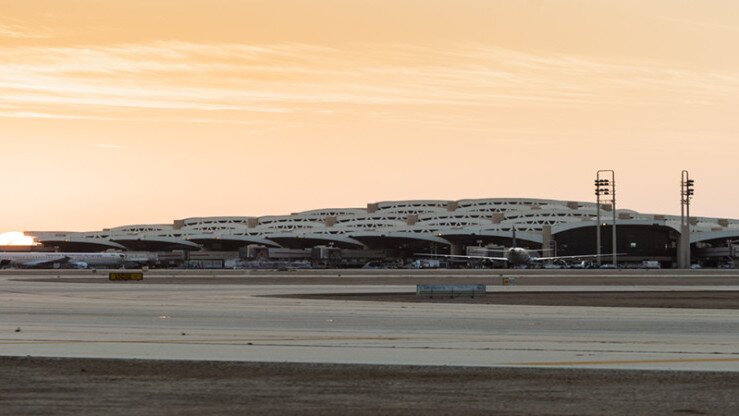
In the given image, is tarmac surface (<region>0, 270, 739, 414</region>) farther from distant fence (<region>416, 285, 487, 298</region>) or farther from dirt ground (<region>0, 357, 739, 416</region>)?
distant fence (<region>416, 285, 487, 298</region>)

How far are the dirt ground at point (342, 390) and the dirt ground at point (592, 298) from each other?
28.8 meters

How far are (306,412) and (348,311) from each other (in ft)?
88.7

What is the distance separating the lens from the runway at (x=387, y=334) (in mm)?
25172

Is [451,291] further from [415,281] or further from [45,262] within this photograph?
[45,262]

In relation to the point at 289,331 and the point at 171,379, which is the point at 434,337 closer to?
the point at 289,331

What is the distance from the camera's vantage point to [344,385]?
67.2 ft

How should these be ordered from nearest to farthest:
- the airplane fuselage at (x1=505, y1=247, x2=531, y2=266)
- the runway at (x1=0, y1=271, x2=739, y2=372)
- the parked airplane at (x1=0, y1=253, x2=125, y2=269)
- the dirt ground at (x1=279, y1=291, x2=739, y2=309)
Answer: the runway at (x1=0, y1=271, x2=739, y2=372)
the dirt ground at (x1=279, y1=291, x2=739, y2=309)
the airplane fuselage at (x1=505, y1=247, x2=531, y2=266)
the parked airplane at (x1=0, y1=253, x2=125, y2=269)

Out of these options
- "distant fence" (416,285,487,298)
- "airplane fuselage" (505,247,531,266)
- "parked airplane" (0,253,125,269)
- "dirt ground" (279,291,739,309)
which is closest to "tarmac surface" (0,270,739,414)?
"dirt ground" (279,291,739,309)

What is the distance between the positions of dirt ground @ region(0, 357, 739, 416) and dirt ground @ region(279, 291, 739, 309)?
28771 millimetres

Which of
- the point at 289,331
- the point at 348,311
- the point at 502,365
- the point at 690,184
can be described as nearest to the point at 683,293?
the point at 348,311

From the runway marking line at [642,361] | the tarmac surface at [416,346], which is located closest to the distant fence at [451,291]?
the tarmac surface at [416,346]

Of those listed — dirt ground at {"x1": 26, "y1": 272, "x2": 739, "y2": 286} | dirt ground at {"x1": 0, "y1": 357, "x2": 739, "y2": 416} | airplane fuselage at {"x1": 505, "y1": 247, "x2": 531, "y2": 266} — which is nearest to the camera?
dirt ground at {"x1": 0, "y1": 357, "x2": 739, "y2": 416}

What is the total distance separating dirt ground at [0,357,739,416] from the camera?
17672mm

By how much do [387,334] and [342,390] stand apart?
12104mm
